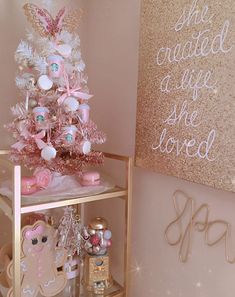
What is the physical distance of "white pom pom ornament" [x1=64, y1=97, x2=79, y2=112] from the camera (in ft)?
3.14

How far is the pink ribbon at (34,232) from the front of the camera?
96cm

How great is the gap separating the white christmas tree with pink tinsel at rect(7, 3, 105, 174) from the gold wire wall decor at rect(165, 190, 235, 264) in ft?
1.18

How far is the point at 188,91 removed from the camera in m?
0.91

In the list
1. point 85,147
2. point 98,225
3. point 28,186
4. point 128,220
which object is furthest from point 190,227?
point 28,186

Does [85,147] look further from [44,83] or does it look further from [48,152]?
[44,83]

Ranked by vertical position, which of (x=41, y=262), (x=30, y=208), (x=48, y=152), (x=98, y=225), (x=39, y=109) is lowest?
(x=41, y=262)

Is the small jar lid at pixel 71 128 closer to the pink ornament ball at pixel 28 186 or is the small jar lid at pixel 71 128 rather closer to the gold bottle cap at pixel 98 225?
the pink ornament ball at pixel 28 186

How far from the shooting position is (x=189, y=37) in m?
0.91

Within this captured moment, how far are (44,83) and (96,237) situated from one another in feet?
1.90

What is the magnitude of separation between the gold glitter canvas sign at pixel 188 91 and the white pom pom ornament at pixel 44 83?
0.34 meters

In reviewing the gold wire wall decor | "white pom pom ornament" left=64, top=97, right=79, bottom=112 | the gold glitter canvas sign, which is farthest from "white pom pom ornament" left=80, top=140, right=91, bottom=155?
the gold wire wall decor

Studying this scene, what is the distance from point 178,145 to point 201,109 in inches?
5.6

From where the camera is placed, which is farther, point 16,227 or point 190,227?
point 190,227

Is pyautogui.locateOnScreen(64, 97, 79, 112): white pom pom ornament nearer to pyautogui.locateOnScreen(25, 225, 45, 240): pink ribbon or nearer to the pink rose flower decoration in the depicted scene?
the pink rose flower decoration
